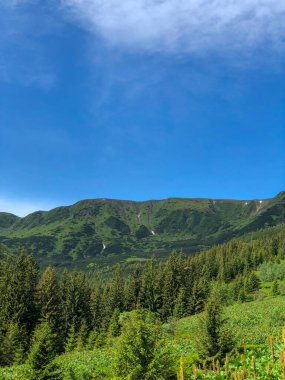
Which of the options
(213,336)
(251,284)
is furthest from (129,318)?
(251,284)

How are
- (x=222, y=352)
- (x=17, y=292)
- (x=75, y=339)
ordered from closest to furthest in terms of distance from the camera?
(x=222, y=352) < (x=17, y=292) < (x=75, y=339)

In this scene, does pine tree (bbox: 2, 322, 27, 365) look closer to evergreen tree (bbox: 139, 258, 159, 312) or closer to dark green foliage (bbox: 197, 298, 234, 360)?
dark green foliage (bbox: 197, 298, 234, 360)

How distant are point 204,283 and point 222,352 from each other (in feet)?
293

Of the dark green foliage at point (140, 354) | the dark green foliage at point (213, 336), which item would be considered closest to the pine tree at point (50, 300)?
the dark green foliage at point (213, 336)

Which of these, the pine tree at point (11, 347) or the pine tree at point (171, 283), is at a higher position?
the pine tree at point (171, 283)

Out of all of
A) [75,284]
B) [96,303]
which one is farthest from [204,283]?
[75,284]

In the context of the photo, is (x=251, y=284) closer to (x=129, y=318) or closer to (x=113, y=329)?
(x=113, y=329)

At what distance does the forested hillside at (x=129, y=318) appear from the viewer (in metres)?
25.5

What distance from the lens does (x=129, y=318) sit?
1193 inches

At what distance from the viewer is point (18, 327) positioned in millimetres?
66750

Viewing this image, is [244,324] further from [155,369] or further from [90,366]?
[155,369]

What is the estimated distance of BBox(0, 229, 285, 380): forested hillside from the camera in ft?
83.6

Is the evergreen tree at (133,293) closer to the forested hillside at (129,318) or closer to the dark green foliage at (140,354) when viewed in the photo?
the forested hillside at (129,318)

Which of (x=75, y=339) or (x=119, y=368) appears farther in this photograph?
(x=75, y=339)
